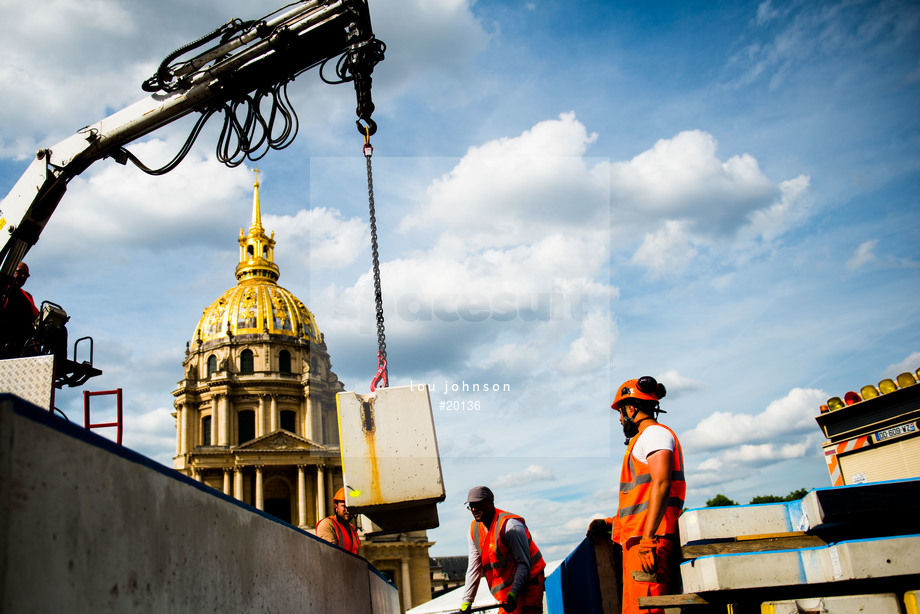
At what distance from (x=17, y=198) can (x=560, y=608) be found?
8.76m

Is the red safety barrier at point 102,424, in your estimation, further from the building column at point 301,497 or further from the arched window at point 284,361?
the arched window at point 284,361

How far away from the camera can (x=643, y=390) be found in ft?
16.4

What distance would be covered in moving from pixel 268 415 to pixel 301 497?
347 inches

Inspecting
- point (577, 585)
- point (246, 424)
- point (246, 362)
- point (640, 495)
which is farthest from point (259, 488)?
point (640, 495)

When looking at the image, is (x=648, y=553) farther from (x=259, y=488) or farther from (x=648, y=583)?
(x=259, y=488)

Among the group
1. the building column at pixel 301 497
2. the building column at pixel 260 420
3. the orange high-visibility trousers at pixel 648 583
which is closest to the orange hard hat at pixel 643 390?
the orange high-visibility trousers at pixel 648 583

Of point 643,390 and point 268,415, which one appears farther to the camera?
point 268,415

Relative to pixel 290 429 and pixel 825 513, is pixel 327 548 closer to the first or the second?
pixel 825 513

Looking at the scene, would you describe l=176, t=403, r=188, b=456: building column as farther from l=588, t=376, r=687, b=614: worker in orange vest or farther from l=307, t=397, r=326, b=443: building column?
l=588, t=376, r=687, b=614: worker in orange vest

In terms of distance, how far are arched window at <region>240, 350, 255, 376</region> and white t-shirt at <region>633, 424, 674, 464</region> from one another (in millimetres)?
69456

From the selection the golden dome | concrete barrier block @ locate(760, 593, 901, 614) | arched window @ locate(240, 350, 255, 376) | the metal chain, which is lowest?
concrete barrier block @ locate(760, 593, 901, 614)

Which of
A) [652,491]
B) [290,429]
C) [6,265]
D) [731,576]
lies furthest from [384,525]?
[290,429]

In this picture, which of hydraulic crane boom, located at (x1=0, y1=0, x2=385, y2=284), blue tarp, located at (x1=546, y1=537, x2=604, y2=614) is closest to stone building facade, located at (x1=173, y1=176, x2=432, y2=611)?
hydraulic crane boom, located at (x1=0, y1=0, x2=385, y2=284)

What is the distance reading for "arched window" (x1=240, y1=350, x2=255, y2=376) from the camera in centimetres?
7069
